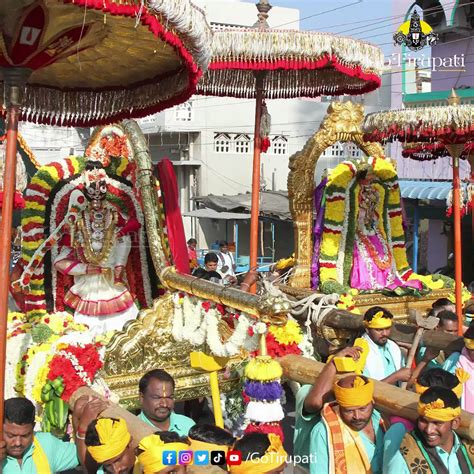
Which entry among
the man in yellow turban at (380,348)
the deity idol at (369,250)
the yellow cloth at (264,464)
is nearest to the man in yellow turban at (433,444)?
the yellow cloth at (264,464)

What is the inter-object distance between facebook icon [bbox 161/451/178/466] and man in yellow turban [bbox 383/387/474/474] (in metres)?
0.99

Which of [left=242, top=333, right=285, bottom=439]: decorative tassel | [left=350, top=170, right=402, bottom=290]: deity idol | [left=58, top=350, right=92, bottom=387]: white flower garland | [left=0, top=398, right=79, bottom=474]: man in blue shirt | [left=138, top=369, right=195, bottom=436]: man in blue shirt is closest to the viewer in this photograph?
[left=0, top=398, right=79, bottom=474]: man in blue shirt

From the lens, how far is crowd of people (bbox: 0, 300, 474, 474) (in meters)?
3.07

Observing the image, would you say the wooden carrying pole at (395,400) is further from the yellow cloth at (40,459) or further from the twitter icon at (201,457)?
the yellow cloth at (40,459)

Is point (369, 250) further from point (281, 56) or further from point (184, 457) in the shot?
point (184, 457)

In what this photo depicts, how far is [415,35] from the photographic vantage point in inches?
680

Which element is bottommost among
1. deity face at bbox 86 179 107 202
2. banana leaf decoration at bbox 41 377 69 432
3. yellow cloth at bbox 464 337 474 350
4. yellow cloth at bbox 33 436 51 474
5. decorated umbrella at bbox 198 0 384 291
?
banana leaf decoration at bbox 41 377 69 432

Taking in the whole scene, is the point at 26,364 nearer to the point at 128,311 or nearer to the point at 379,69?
the point at 128,311

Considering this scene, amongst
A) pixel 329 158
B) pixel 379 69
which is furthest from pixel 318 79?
pixel 329 158

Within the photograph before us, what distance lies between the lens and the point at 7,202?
3207 millimetres

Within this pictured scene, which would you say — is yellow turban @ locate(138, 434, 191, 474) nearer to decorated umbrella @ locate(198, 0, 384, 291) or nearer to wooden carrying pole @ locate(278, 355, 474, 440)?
wooden carrying pole @ locate(278, 355, 474, 440)

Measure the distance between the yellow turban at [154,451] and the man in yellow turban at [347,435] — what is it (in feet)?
2.64

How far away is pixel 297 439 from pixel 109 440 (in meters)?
1.07

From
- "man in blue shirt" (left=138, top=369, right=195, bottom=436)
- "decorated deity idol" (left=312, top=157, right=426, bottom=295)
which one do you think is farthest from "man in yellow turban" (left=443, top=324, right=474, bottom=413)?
"decorated deity idol" (left=312, top=157, right=426, bottom=295)
